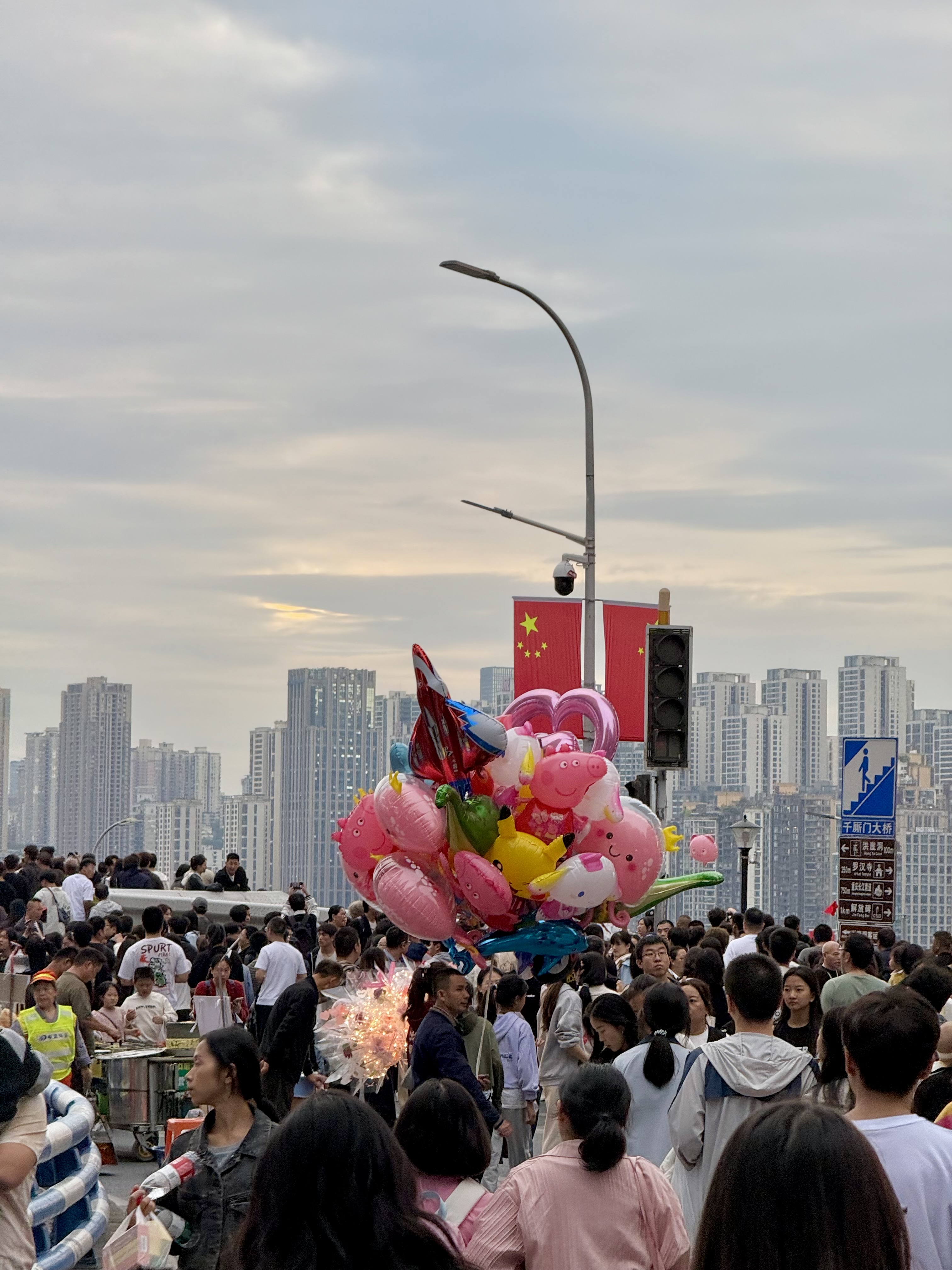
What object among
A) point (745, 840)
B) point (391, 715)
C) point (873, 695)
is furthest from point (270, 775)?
point (745, 840)

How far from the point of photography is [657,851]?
478 inches

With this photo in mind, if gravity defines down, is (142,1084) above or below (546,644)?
below

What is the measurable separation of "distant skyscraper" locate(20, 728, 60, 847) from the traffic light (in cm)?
11544

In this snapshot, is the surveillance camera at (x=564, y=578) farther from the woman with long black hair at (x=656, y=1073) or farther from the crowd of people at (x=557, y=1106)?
the woman with long black hair at (x=656, y=1073)

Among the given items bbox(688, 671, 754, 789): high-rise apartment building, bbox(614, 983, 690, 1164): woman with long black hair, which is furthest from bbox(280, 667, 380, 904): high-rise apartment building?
bbox(614, 983, 690, 1164): woman with long black hair

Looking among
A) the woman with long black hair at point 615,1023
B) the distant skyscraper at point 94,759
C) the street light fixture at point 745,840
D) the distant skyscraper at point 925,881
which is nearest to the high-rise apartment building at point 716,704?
the distant skyscraper at point 925,881

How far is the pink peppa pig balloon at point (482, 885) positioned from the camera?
11.1 metres

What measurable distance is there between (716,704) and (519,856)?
115279 millimetres

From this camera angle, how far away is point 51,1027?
446 inches

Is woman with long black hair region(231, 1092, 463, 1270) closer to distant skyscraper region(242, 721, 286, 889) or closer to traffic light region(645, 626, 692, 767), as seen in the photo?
traffic light region(645, 626, 692, 767)

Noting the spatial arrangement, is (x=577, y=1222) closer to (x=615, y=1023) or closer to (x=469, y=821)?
(x=615, y=1023)

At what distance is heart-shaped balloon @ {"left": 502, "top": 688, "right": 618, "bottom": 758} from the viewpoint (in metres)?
12.5

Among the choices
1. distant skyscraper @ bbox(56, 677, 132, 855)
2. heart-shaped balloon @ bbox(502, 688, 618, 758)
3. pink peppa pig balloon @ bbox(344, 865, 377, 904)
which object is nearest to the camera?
pink peppa pig balloon @ bbox(344, 865, 377, 904)

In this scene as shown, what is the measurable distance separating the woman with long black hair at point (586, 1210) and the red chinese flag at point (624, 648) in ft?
36.6
